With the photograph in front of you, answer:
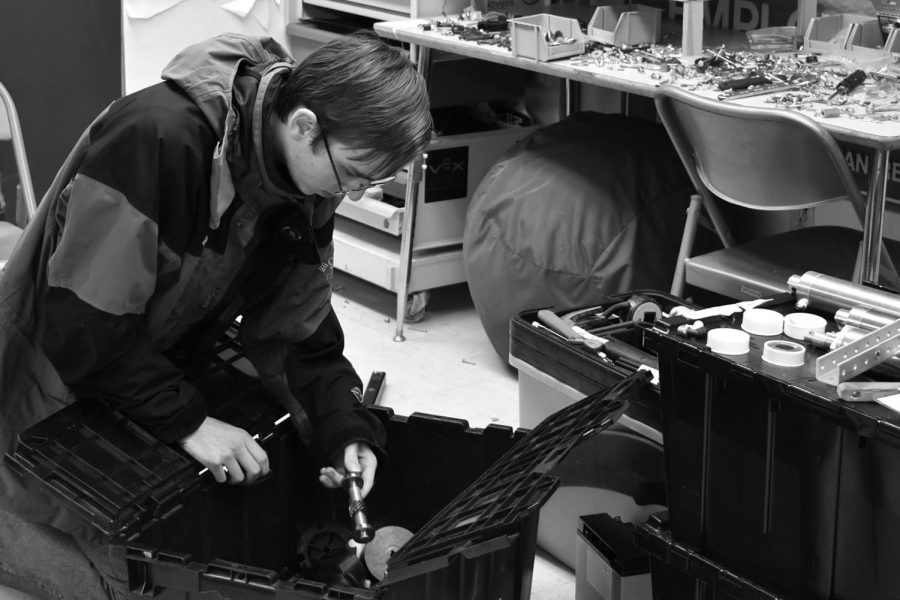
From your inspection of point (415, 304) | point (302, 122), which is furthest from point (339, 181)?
point (415, 304)

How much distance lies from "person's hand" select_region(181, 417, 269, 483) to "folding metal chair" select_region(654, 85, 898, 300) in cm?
103

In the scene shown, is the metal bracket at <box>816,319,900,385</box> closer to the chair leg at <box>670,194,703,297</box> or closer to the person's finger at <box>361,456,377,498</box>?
the person's finger at <box>361,456,377,498</box>

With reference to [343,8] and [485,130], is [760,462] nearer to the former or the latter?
[485,130]

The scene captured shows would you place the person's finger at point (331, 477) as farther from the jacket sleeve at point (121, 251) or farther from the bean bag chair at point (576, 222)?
the bean bag chair at point (576, 222)

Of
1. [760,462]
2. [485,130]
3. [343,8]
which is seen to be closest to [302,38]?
[343,8]

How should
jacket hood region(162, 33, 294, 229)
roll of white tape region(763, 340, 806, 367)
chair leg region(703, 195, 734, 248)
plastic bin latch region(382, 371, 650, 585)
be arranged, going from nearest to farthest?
plastic bin latch region(382, 371, 650, 585), roll of white tape region(763, 340, 806, 367), jacket hood region(162, 33, 294, 229), chair leg region(703, 195, 734, 248)

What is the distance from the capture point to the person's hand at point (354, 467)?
168 centimetres

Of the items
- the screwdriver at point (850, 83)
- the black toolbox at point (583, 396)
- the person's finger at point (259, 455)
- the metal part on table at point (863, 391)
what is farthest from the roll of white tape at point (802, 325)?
the screwdriver at point (850, 83)

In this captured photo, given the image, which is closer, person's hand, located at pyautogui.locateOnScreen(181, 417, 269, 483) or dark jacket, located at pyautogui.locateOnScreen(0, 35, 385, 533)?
dark jacket, located at pyautogui.locateOnScreen(0, 35, 385, 533)

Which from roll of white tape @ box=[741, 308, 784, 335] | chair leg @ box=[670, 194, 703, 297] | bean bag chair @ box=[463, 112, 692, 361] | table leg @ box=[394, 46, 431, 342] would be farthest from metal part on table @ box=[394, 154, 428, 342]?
roll of white tape @ box=[741, 308, 784, 335]

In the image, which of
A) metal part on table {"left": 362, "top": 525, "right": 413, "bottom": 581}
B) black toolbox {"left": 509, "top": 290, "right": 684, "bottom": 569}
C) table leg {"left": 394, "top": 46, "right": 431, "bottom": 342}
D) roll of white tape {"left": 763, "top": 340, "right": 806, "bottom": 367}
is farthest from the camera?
table leg {"left": 394, "top": 46, "right": 431, "bottom": 342}

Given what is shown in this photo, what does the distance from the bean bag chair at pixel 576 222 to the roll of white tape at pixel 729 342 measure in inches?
45.0

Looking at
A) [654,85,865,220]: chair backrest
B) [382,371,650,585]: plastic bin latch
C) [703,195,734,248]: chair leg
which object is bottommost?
[382,371,650,585]: plastic bin latch

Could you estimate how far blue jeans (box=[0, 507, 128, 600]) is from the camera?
169cm
